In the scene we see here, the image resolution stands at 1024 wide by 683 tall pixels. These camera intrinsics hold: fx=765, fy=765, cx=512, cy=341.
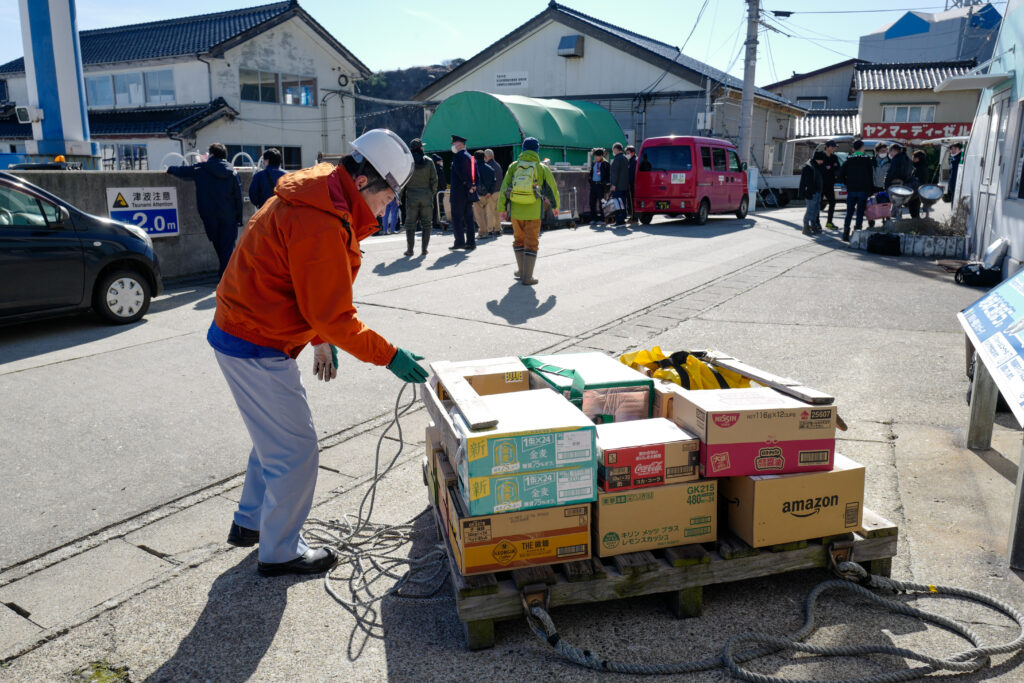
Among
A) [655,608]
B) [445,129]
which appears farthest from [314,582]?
[445,129]

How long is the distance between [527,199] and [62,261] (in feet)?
17.7

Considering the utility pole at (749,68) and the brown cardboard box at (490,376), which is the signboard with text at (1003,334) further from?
the utility pole at (749,68)

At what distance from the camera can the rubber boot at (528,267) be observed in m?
10.3

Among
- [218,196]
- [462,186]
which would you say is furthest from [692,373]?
[462,186]

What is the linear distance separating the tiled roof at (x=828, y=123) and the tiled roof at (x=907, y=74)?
452cm

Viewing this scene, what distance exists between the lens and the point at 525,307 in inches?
355

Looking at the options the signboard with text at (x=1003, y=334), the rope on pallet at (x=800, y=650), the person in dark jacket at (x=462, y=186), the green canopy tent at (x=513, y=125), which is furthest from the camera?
the green canopy tent at (x=513, y=125)

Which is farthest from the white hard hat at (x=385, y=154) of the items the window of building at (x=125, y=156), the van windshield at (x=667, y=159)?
the window of building at (x=125, y=156)

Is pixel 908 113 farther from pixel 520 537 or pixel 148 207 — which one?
pixel 520 537

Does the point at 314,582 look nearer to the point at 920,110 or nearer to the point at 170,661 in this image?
the point at 170,661

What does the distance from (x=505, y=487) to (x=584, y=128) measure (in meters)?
24.6

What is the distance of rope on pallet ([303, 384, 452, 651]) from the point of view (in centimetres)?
318

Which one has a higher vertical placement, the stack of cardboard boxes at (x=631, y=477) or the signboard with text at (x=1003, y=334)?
the signboard with text at (x=1003, y=334)

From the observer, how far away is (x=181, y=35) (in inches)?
1228
